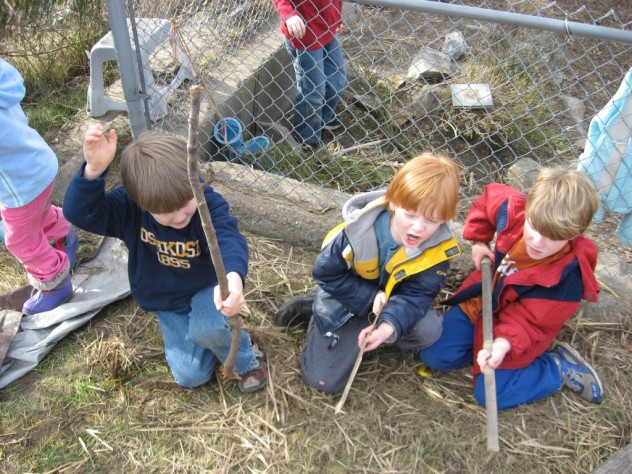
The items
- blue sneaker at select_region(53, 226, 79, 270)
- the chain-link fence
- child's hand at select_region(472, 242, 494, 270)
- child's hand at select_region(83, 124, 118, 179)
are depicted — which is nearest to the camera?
child's hand at select_region(83, 124, 118, 179)

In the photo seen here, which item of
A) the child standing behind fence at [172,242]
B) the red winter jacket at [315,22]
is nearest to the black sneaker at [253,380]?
the child standing behind fence at [172,242]

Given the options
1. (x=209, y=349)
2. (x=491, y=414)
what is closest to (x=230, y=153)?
(x=209, y=349)

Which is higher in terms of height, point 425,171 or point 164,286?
point 164,286

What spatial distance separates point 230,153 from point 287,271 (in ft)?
3.76

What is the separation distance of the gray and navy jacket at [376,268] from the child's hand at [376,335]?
0.10 feet

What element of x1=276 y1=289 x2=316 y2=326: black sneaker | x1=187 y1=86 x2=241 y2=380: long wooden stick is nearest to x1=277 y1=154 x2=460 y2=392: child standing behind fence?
x1=276 y1=289 x2=316 y2=326: black sneaker

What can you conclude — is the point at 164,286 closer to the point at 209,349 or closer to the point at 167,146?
the point at 209,349

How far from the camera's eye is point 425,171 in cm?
A: 199

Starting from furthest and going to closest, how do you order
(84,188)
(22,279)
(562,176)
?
(22,279), (562,176), (84,188)

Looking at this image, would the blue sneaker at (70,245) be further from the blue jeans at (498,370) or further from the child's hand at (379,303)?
the blue jeans at (498,370)

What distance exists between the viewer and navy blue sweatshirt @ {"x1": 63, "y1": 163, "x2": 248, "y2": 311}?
195cm

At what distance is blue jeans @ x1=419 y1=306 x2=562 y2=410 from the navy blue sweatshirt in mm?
976

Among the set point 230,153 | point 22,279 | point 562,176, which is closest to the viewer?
point 562,176

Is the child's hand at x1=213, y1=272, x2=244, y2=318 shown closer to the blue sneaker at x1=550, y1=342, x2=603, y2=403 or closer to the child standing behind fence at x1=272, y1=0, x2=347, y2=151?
the blue sneaker at x1=550, y1=342, x2=603, y2=403
